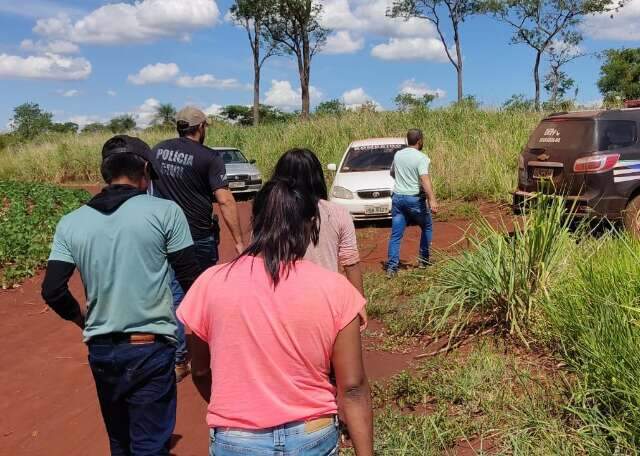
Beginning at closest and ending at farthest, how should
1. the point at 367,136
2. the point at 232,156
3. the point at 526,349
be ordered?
the point at 526,349
the point at 232,156
the point at 367,136

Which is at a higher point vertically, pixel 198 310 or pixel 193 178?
pixel 193 178

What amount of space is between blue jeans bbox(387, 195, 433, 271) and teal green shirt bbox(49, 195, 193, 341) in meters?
4.60

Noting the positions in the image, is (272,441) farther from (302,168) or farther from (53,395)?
(53,395)

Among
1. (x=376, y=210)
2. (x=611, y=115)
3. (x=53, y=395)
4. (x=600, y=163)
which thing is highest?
(x=611, y=115)

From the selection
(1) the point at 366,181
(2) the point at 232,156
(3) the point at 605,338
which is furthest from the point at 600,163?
(2) the point at 232,156

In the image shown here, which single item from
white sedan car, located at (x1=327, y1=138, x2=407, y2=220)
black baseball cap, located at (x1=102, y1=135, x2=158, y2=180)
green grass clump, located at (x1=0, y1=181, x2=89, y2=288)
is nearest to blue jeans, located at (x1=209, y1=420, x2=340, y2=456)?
black baseball cap, located at (x1=102, y1=135, x2=158, y2=180)

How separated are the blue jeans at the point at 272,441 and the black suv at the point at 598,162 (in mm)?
6125

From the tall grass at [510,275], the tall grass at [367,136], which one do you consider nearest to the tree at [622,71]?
the tall grass at [367,136]

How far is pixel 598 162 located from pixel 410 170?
240 cm

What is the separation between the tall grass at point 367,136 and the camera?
13070 mm

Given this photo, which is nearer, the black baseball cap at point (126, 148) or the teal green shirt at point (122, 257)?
the teal green shirt at point (122, 257)

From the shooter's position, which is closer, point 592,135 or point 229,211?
point 229,211

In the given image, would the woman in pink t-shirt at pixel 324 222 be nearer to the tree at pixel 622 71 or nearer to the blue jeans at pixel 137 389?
the blue jeans at pixel 137 389

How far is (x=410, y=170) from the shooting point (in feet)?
22.6
